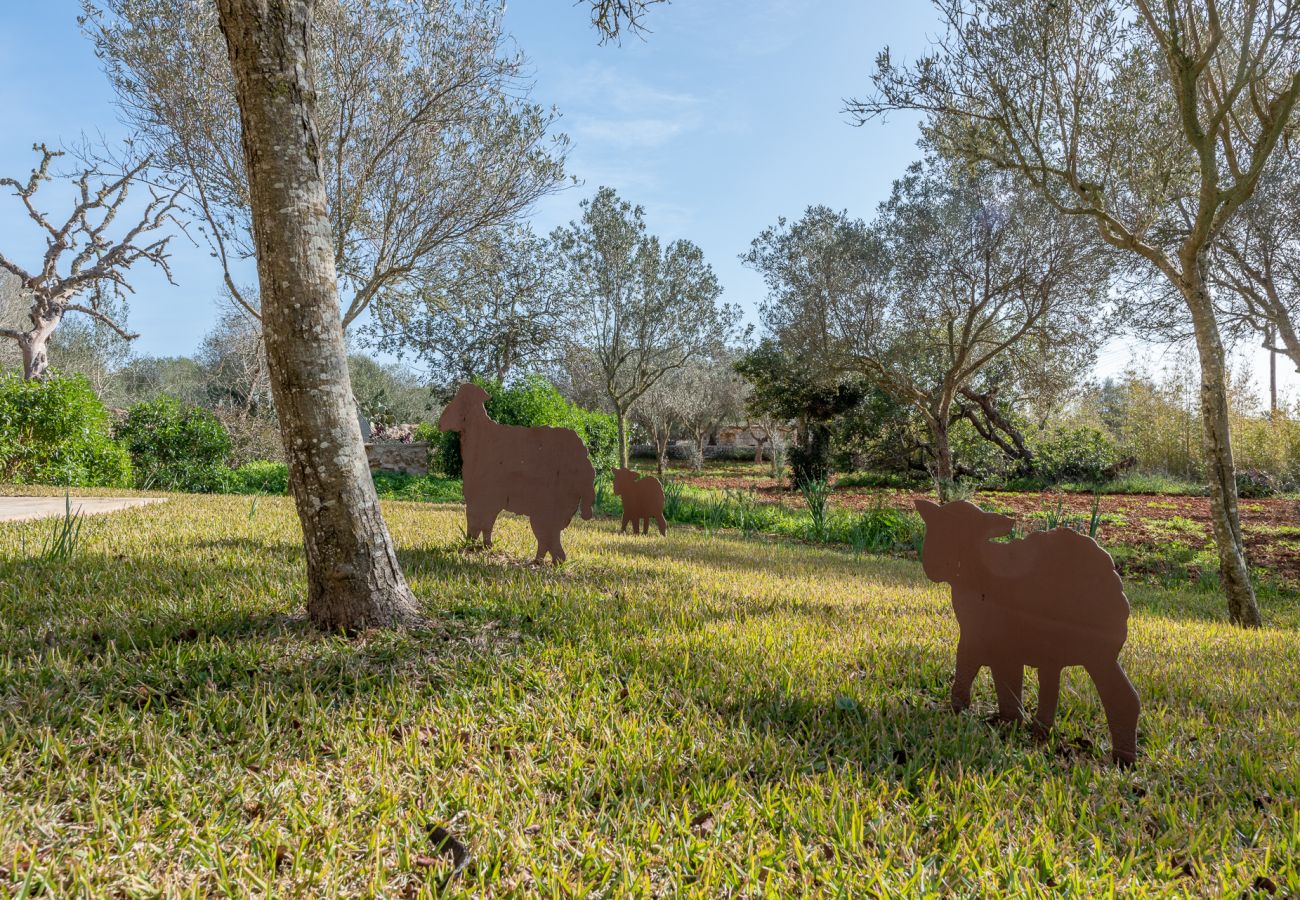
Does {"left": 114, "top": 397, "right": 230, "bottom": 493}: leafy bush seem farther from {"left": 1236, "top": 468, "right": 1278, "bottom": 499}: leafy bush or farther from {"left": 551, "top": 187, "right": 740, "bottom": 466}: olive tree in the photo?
{"left": 1236, "top": 468, "right": 1278, "bottom": 499}: leafy bush

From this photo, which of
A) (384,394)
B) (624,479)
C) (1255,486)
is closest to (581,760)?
(624,479)

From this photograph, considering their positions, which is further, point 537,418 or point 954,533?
point 537,418

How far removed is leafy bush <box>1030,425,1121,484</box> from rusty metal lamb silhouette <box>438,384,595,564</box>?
17.3 m

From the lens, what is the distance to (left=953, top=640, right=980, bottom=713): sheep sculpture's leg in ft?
8.57

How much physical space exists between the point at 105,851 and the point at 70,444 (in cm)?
1254

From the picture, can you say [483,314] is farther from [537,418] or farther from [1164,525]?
[1164,525]

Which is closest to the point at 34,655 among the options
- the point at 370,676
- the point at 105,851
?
the point at 370,676

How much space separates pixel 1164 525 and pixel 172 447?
60.8ft

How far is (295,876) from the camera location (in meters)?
1.59

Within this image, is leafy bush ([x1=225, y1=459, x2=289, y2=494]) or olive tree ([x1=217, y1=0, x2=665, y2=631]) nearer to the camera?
olive tree ([x1=217, y1=0, x2=665, y2=631])

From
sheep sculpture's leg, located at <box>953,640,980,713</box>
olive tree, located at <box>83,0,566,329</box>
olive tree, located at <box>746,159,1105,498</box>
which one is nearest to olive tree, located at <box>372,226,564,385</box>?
olive tree, located at <box>83,0,566,329</box>

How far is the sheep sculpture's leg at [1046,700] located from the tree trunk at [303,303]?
115 inches

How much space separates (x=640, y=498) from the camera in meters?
8.30

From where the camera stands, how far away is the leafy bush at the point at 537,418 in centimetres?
1463
